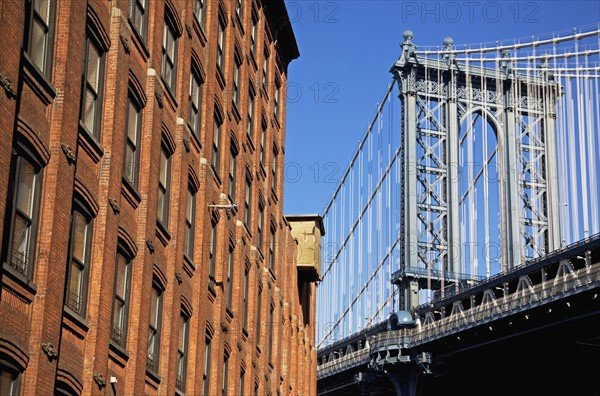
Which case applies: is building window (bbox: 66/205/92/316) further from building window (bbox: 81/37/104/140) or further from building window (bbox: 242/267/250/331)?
building window (bbox: 242/267/250/331)

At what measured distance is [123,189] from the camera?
24062 millimetres

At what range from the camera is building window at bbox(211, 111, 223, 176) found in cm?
3484

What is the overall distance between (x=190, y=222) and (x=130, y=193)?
22.3ft

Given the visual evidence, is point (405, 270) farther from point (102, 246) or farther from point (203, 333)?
point (102, 246)

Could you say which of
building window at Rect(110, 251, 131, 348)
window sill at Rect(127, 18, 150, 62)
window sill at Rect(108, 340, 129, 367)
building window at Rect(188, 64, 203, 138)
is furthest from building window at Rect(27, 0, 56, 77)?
building window at Rect(188, 64, 203, 138)

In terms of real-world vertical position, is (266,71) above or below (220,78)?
above

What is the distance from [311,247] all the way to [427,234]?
30156mm

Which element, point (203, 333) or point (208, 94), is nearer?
point (203, 333)

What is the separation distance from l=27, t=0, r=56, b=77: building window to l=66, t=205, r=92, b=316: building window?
3.00 meters

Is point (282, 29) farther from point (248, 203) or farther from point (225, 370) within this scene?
point (225, 370)

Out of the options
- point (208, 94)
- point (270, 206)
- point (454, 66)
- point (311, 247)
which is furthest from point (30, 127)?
point (454, 66)

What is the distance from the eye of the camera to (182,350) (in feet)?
98.0

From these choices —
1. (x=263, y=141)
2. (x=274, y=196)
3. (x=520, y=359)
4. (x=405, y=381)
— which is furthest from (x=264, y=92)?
(x=405, y=381)

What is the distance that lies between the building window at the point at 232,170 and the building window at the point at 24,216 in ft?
60.5
